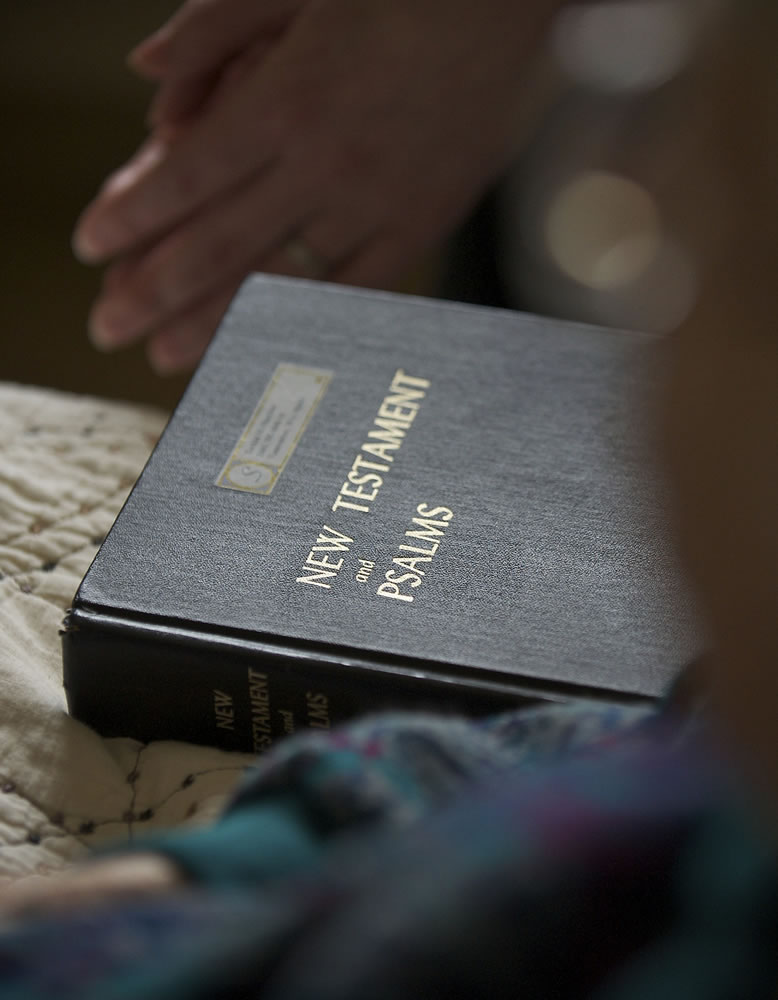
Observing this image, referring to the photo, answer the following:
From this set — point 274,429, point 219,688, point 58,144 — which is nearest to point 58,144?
point 58,144

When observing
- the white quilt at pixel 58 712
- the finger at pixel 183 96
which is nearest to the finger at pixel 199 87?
the finger at pixel 183 96

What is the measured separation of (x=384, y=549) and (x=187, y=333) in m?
0.46

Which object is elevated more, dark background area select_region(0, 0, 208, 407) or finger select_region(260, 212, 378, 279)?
finger select_region(260, 212, 378, 279)

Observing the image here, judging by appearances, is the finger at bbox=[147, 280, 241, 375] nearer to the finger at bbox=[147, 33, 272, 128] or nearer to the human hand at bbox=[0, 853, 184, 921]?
the finger at bbox=[147, 33, 272, 128]

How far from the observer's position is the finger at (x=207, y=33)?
2.73 feet

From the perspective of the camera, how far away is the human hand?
0.26 meters

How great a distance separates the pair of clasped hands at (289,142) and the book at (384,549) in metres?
0.29

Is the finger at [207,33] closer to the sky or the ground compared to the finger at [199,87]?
closer to the sky

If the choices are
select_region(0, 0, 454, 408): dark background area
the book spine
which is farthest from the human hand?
select_region(0, 0, 454, 408): dark background area

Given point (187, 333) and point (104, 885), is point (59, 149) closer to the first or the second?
point (187, 333)

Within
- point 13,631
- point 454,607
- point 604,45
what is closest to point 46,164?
point 604,45

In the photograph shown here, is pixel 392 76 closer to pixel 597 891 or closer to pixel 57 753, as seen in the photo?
pixel 57 753

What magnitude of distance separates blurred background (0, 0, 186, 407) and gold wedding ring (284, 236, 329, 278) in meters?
0.66

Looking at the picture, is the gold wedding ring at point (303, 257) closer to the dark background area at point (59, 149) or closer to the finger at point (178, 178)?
the finger at point (178, 178)
